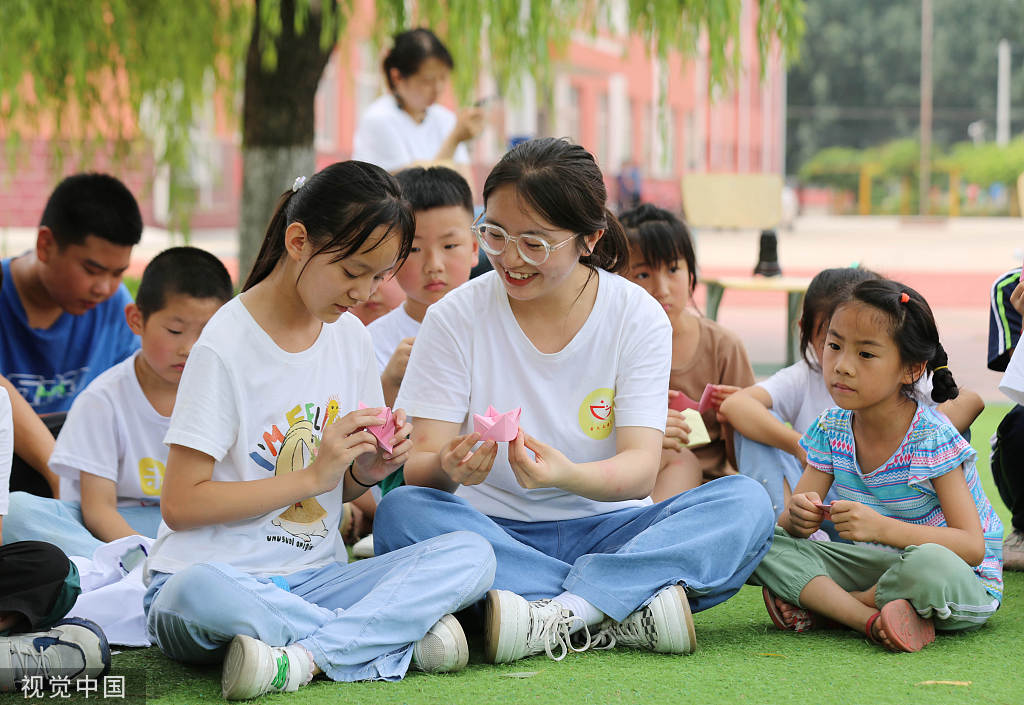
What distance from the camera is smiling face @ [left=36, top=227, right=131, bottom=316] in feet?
11.4

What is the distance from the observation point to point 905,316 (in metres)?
2.67

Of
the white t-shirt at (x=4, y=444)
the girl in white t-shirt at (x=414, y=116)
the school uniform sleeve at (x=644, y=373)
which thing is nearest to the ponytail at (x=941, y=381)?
the school uniform sleeve at (x=644, y=373)

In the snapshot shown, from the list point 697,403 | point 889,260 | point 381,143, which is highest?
point 381,143

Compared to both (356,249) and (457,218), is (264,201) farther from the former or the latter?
(356,249)

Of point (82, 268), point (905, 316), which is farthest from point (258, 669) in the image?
point (82, 268)

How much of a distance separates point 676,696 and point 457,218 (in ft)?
5.29

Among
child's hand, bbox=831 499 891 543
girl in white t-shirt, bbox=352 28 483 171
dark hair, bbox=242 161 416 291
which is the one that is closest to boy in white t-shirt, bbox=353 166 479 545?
dark hair, bbox=242 161 416 291

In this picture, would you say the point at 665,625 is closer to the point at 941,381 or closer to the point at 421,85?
the point at 941,381

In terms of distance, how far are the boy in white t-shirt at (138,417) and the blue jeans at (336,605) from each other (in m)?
0.67

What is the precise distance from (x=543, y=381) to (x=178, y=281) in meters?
0.99

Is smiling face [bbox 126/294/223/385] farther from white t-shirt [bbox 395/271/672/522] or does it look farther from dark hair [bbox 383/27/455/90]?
dark hair [bbox 383/27/455/90]

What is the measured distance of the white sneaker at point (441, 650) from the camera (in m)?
2.34

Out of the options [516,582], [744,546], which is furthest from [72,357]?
[744,546]

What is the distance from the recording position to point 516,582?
257 centimetres
